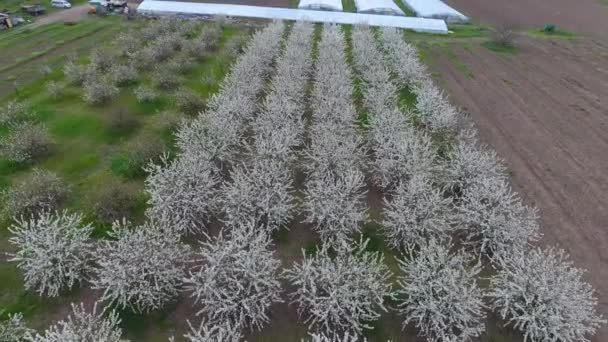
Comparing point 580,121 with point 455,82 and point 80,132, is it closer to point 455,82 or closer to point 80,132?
point 455,82

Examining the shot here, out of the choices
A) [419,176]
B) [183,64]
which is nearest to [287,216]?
[419,176]

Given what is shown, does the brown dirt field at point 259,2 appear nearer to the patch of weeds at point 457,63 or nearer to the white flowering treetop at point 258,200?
the patch of weeds at point 457,63

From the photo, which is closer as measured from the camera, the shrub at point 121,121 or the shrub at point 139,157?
the shrub at point 139,157

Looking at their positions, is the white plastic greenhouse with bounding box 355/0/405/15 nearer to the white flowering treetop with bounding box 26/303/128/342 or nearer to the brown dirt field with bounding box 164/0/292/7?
the brown dirt field with bounding box 164/0/292/7

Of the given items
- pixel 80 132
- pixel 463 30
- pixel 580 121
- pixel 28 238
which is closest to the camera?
pixel 28 238

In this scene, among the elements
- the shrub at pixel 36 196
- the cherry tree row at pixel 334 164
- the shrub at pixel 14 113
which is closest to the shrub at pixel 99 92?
the shrub at pixel 14 113

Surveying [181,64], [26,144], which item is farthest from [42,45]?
[26,144]

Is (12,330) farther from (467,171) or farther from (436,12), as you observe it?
(436,12)
